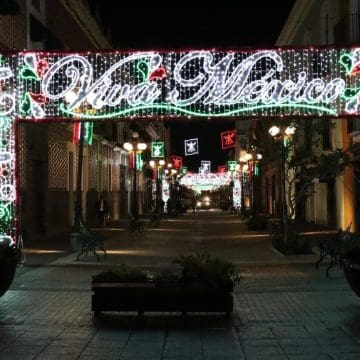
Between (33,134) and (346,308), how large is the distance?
18.0 m

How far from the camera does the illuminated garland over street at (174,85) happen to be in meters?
16.0

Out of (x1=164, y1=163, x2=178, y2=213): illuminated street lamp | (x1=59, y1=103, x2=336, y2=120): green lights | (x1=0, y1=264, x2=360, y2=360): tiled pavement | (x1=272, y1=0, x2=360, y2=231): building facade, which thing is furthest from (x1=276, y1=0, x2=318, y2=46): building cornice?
(x1=0, y1=264, x2=360, y2=360): tiled pavement

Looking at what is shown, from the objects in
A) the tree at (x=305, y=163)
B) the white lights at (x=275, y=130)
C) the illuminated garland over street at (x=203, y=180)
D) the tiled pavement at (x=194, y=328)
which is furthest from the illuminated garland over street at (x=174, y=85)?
the illuminated garland over street at (x=203, y=180)

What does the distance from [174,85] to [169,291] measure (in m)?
7.36

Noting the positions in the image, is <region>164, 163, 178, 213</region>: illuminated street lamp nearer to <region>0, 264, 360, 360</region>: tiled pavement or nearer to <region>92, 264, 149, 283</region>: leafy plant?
<region>0, 264, 360, 360</region>: tiled pavement

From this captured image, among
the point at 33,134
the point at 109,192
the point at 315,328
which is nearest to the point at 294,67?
the point at 315,328

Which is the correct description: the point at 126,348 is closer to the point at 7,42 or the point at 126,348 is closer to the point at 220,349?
the point at 220,349

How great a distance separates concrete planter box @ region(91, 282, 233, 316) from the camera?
991 centimetres

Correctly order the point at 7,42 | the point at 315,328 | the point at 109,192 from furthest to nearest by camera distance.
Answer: the point at 109,192 < the point at 7,42 < the point at 315,328

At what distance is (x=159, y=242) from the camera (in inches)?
1033

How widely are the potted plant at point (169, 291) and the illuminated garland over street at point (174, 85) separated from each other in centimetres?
670

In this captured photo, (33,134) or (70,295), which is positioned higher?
(33,134)

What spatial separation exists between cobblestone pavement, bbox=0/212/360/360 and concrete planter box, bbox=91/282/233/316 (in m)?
0.20

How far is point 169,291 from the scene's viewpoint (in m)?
9.92
